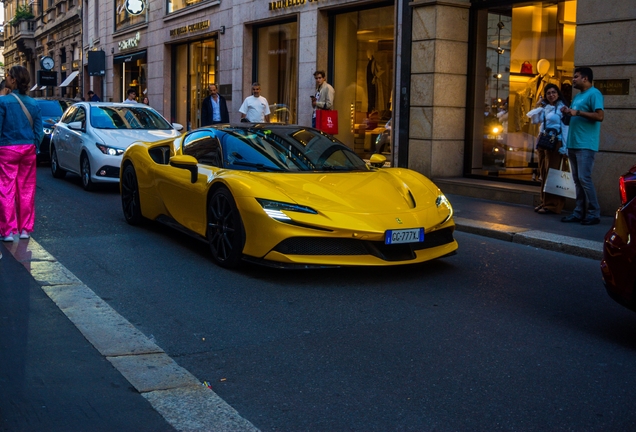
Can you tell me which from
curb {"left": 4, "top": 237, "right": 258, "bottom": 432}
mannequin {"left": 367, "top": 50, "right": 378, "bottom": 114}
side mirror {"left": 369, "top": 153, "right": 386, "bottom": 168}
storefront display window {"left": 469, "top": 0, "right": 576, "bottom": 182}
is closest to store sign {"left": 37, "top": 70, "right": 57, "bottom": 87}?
mannequin {"left": 367, "top": 50, "right": 378, "bottom": 114}

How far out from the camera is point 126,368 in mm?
4473

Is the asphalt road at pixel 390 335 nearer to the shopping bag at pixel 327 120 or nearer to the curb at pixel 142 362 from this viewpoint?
the curb at pixel 142 362

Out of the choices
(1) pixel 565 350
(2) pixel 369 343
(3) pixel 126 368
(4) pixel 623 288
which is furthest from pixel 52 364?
(4) pixel 623 288

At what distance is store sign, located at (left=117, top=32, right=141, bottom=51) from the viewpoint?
3030 centimetres

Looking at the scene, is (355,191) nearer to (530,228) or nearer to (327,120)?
(530,228)

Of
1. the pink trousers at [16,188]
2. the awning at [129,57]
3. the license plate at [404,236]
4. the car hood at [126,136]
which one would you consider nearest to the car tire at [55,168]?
the car hood at [126,136]

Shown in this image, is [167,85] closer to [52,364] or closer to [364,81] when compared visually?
[364,81]

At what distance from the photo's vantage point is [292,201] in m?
6.62

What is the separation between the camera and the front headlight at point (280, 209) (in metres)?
6.53

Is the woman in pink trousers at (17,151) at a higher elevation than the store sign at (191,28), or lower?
lower

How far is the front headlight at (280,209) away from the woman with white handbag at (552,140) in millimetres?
5544

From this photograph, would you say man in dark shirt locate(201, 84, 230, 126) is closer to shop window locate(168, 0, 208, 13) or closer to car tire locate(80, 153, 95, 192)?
car tire locate(80, 153, 95, 192)

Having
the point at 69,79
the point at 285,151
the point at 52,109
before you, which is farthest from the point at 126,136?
the point at 69,79

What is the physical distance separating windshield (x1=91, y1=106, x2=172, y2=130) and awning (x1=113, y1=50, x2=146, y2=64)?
16.1 metres
